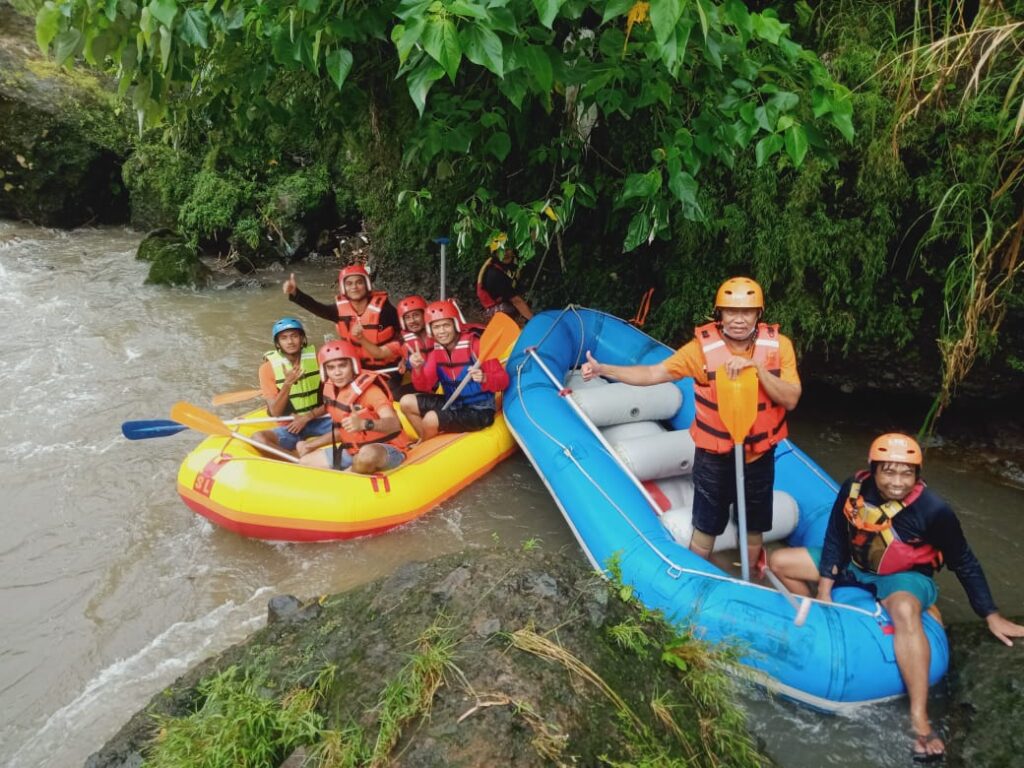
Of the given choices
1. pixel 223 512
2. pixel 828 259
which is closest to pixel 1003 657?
pixel 828 259

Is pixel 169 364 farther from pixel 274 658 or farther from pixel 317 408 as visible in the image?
pixel 274 658

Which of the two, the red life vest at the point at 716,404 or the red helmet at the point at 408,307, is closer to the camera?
the red life vest at the point at 716,404

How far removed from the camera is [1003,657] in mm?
2697

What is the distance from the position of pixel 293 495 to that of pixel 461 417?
4.01ft

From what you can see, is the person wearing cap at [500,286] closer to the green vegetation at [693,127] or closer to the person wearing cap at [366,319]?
the green vegetation at [693,127]

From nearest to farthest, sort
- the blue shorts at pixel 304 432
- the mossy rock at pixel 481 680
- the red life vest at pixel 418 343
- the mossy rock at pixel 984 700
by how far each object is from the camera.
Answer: the mossy rock at pixel 481 680
the mossy rock at pixel 984 700
the blue shorts at pixel 304 432
the red life vest at pixel 418 343

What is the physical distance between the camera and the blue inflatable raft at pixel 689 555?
2.71 meters

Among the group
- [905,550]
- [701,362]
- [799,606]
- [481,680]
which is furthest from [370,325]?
[481,680]

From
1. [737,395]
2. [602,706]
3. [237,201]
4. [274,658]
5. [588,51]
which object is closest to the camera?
[602,706]

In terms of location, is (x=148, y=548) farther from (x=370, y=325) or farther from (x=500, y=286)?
(x=500, y=286)

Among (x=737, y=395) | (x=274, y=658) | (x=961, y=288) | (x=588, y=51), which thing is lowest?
(x=274, y=658)

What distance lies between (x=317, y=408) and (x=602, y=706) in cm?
333

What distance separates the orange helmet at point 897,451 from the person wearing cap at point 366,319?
3426 millimetres

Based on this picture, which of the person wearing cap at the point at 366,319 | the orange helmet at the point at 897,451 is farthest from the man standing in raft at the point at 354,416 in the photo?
the orange helmet at the point at 897,451
